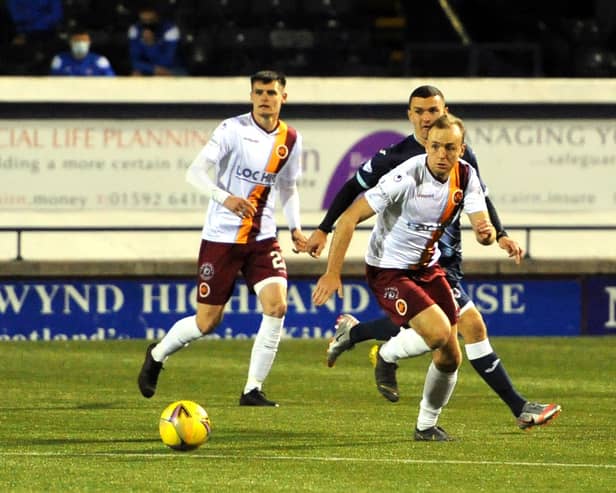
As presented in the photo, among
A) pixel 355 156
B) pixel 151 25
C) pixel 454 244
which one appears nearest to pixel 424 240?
pixel 454 244

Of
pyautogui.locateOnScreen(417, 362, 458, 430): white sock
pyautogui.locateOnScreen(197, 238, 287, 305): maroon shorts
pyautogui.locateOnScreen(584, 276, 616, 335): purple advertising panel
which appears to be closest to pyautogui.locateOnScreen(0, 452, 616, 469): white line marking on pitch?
pyautogui.locateOnScreen(417, 362, 458, 430): white sock

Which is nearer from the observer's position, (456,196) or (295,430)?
(456,196)

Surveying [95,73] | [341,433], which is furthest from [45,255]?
[341,433]

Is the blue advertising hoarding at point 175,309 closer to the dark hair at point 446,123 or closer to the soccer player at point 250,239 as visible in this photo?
the soccer player at point 250,239

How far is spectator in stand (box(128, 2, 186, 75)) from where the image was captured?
2130 cm

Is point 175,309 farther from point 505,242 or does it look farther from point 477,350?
point 505,242

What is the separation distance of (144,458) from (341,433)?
5.26 ft

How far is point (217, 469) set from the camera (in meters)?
8.97

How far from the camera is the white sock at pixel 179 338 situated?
12047mm

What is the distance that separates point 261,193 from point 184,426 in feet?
→ 9.88

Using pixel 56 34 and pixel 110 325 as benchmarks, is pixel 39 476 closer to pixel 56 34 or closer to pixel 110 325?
pixel 110 325

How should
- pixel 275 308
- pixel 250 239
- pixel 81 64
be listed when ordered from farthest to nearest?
pixel 81 64, pixel 250 239, pixel 275 308

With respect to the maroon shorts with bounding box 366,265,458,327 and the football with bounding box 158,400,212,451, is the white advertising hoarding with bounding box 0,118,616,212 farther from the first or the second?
the football with bounding box 158,400,212,451

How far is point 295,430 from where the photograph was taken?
10.7 metres
